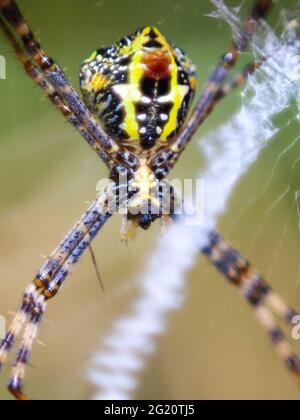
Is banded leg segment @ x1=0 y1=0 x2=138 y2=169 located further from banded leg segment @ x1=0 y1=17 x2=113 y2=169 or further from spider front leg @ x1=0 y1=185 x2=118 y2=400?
spider front leg @ x1=0 y1=185 x2=118 y2=400

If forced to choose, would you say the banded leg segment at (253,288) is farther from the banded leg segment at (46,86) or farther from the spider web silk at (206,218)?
the banded leg segment at (46,86)

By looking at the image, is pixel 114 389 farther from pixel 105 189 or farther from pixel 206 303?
pixel 105 189

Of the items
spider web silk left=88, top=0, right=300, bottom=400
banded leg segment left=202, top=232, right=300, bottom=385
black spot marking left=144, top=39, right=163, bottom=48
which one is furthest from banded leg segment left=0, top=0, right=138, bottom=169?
banded leg segment left=202, top=232, right=300, bottom=385

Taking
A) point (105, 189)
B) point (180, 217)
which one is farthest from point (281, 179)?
point (105, 189)

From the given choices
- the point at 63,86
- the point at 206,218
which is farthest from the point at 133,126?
the point at 206,218

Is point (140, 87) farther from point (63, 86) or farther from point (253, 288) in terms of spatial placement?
point (253, 288)

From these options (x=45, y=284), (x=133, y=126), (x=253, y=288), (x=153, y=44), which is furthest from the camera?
(x=253, y=288)
